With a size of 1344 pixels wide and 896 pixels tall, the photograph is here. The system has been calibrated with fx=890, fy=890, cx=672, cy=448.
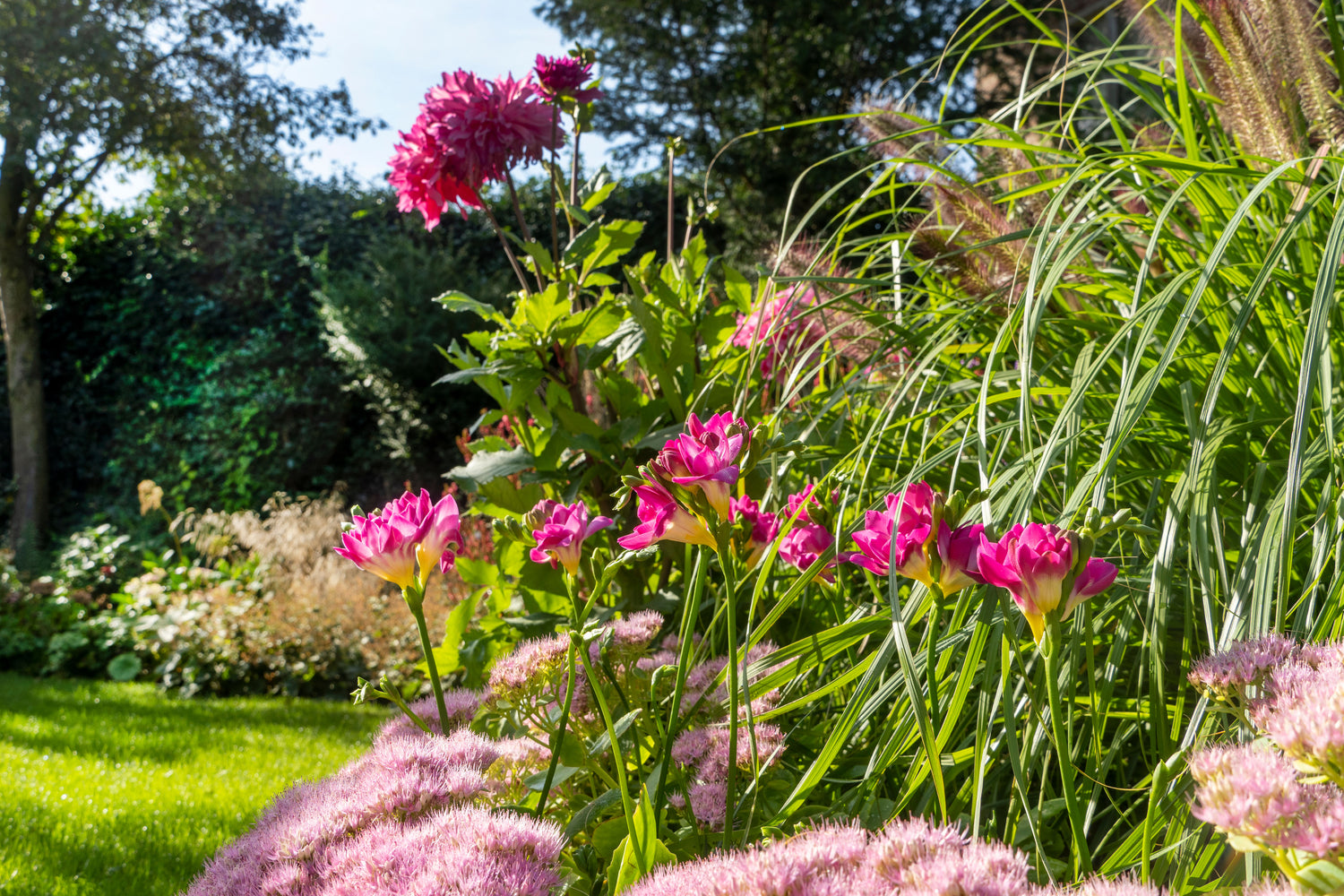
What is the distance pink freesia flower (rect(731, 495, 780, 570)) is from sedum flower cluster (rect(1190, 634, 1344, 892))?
0.49 meters

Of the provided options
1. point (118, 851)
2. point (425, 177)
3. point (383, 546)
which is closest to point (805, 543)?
point (383, 546)

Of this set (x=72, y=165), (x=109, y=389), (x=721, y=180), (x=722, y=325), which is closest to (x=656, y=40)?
(x=721, y=180)

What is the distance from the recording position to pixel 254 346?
7.81 meters

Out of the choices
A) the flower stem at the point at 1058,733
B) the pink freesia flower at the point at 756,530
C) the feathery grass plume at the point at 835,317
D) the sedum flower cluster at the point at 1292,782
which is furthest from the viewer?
the feathery grass plume at the point at 835,317

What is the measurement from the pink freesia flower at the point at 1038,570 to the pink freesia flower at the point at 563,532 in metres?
0.42

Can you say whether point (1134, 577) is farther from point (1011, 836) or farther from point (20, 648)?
point (20, 648)

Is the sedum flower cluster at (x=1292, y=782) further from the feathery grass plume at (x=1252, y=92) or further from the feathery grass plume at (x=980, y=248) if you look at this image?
the feathery grass plume at (x=1252, y=92)

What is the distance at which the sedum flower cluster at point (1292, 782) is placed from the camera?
0.42 meters

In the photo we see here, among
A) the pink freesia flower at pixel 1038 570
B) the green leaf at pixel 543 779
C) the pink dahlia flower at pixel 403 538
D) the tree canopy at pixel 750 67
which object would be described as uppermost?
the tree canopy at pixel 750 67

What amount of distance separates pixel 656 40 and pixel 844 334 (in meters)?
8.67

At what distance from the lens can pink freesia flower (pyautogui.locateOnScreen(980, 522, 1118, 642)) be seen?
622mm

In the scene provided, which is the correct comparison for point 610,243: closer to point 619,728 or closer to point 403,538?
point 403,538

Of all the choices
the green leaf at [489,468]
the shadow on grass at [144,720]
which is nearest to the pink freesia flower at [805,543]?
the green leaf at [489,468]

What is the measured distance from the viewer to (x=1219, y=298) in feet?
4.36
